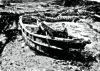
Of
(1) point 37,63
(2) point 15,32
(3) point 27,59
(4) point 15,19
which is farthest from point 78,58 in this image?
(4) point 15,19

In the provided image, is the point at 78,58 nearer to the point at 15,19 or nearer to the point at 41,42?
the point at 41,42

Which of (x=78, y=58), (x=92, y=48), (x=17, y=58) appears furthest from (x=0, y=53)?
(x=92, y=48)

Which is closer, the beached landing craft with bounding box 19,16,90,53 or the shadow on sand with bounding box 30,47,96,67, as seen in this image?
the beached landing craft with bounding box 19,16,90,53

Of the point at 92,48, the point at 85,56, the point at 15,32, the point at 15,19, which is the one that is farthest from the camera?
the point at 15,19

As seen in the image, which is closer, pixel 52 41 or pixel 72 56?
pixel 72 56

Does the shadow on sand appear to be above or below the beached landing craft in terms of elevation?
below

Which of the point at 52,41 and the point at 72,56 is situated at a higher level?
the point at 52,41

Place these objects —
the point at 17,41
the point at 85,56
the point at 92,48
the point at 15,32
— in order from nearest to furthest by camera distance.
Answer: the point at 85,56, the point at 92,48, the point at 17,41, the point at 15,32

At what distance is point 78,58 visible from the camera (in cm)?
725

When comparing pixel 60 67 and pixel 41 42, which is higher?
pixel 41 42

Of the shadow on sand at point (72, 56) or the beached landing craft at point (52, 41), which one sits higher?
the beached landing craft at point (52, 41)

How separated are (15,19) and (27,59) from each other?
10052 mm

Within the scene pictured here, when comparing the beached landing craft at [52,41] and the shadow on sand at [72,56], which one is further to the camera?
the shadow on sand at [72,56]

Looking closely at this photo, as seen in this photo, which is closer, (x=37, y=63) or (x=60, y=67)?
(x=60, y=67)
